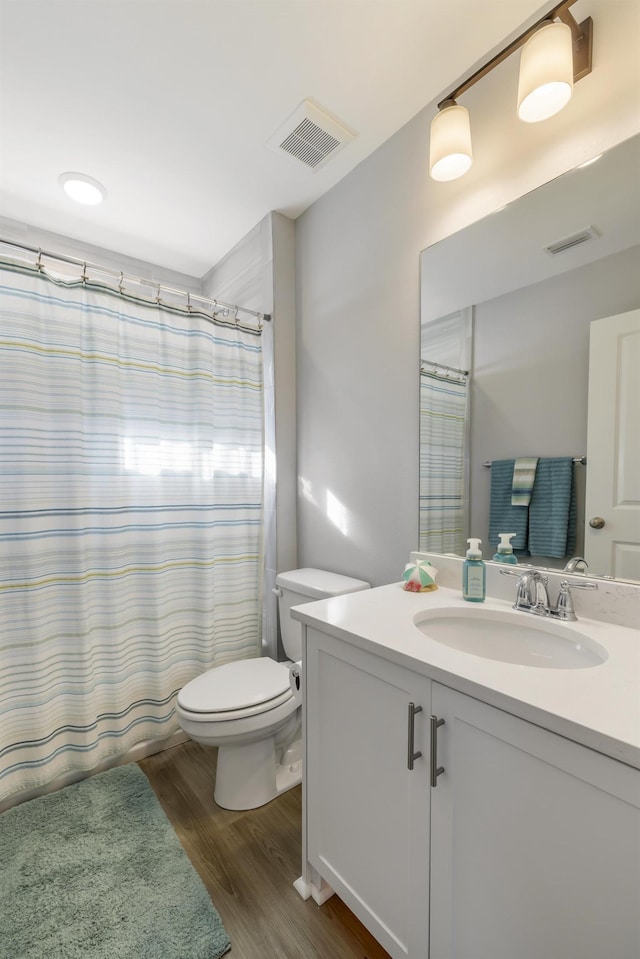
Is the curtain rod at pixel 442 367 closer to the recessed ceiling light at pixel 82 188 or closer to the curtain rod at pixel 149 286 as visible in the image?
the curtain rod at pixel 149 286

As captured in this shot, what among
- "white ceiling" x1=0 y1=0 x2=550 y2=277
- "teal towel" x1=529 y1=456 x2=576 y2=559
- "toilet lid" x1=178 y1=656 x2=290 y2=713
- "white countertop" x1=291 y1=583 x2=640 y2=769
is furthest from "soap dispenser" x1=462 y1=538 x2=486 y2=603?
"white ceiling" x1=0 y1=0 x2=550 y2=277

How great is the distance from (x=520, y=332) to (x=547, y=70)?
571mm

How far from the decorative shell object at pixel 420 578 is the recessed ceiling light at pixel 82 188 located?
2080 millimetres

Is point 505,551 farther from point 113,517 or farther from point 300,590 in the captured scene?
point 113,517

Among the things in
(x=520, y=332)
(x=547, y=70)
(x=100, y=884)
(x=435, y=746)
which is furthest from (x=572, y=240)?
(x=100, y=884)

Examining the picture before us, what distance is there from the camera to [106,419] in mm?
1690

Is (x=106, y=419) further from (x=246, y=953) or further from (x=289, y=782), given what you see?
(x=246, y=953)

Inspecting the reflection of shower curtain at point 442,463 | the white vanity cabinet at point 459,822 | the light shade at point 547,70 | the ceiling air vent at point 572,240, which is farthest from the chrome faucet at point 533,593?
the light shade at point 547,70

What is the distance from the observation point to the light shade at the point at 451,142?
1188 mm

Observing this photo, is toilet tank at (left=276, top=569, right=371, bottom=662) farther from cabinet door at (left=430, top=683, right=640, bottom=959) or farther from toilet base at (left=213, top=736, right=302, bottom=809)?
cabinet door at (left=430, top=683, right=640, bottom=959)

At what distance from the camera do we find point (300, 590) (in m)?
1.74

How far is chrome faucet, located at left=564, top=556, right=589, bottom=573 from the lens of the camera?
106 centimetres

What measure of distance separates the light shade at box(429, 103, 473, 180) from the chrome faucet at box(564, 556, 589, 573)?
112 cm

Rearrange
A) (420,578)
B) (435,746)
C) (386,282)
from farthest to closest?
(386,282), (420,578), (435,746)
